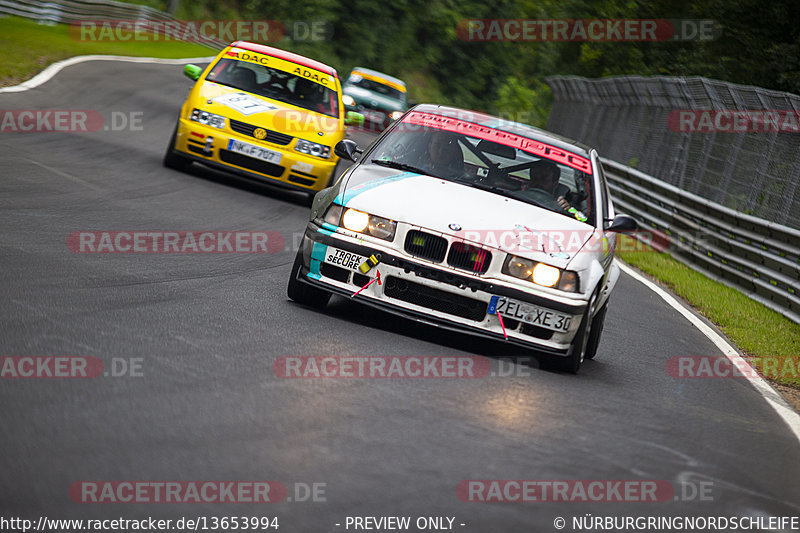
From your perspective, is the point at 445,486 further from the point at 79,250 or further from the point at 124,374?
the point at 79,250

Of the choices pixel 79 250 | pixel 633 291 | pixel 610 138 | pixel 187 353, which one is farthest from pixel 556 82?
pixel 187 353

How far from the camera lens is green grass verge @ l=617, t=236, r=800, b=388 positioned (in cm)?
984

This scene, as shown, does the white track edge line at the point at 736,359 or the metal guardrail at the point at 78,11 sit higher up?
the metal guardrail at the point at 78,11

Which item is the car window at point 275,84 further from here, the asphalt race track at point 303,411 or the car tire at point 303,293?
the car tire at point 303,293

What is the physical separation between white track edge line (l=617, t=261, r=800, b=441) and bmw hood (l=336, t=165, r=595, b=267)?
179 centimetres

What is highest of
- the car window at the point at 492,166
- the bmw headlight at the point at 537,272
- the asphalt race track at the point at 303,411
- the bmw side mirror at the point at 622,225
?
the car window at the point at 492,166

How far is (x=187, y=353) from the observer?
5.95 m

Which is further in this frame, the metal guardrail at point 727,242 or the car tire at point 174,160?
the car tire at point 174,160

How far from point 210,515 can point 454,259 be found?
3.37m

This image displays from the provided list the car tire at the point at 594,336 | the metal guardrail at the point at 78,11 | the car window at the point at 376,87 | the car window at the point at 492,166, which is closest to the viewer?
the car window at the point at 492,166

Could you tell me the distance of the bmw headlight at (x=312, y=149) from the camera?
13.8 meters

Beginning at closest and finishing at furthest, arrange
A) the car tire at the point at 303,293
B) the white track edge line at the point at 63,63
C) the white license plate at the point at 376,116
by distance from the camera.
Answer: the car tire at the point at 303,293, the white track edge line at the point at 63,63, the white license plate at the point at 376,116

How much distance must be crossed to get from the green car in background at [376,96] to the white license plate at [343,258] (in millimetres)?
25583

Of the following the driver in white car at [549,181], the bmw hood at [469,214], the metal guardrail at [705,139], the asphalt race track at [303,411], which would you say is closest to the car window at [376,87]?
the metal guardrail at [705,139]
